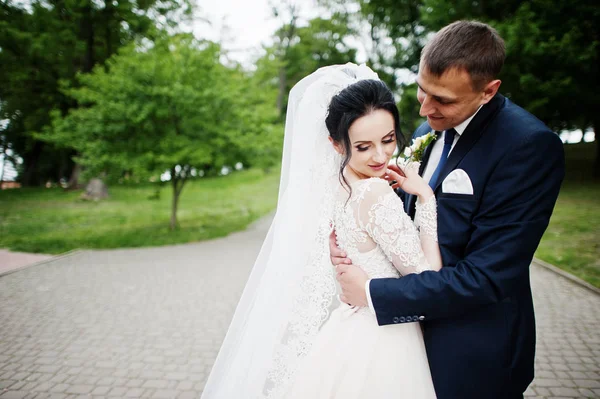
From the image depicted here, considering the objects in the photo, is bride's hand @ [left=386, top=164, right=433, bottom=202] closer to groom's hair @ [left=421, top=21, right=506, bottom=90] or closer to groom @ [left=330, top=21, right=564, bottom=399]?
groom @ [left=330, top=21, right=564, bottom=399]

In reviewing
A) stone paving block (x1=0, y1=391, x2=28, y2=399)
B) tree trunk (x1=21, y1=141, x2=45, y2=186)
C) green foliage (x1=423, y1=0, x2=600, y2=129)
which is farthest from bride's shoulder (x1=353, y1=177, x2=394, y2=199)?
tree trunk (x1=21, y1=141, x2=45, y2=186)

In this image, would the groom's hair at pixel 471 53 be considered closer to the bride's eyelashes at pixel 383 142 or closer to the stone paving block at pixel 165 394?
the bride's eyelashes at pixel 383 142

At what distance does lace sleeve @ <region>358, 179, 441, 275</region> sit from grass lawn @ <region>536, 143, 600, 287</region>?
22.1 feet

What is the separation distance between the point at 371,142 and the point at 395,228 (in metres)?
0.44

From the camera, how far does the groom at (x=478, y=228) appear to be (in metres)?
1.54

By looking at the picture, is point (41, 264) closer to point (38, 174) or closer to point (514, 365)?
point (514, 365)

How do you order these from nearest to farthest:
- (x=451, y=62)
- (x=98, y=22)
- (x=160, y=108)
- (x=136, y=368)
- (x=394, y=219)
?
1. (x=451, y=62)
2. (x=394, y=219)
3. (x=136, y=368)
4. (x=160, y=108)
5. (x=98, y=22)

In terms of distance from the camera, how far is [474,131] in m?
1.76

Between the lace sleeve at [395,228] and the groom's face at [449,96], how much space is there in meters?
0.39

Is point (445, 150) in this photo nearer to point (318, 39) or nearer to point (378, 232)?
point (378, 232)

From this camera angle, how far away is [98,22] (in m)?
20.2

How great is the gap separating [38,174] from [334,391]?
4233cm

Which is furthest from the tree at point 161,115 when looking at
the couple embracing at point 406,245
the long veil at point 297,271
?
the couple embracing at point 406,245

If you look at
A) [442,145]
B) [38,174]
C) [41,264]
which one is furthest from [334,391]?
[38,174]
